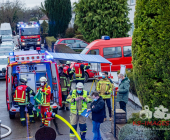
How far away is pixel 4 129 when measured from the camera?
29.9 ft

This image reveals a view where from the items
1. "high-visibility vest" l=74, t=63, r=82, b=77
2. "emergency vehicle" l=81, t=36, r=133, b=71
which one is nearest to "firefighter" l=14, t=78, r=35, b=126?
"high-visibility vest" l=74, t=63, r=82, b=77

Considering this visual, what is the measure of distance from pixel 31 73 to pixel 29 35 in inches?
861

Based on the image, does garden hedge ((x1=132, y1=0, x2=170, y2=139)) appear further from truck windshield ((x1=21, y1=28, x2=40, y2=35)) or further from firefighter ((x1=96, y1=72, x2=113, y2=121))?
truck windshield ((x1=21, y1=28, x2=40, y2=35))

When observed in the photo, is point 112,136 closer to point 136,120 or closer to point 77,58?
point 136,120

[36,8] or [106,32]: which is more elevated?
[36,8]

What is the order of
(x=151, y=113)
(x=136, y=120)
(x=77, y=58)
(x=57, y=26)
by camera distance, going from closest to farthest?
(x=151, y=113) → (x=136, y=120) → (x=77, y=58) → (x=57, y=26)

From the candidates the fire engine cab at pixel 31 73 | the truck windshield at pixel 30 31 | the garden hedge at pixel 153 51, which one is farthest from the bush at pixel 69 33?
the garden hedge at pixel 153 51

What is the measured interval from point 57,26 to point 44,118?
114 feet

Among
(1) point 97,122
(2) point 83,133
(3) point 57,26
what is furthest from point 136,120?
(3) point 57,26

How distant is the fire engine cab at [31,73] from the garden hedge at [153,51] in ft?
13.0

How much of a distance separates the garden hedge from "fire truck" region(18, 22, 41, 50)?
1009 inches

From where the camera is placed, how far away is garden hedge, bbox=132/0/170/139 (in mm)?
5855

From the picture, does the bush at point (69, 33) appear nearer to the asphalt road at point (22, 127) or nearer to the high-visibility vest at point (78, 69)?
the high-visibility vest at point (78, 69)

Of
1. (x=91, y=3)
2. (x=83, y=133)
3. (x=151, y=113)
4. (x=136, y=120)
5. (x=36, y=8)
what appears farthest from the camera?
(x=36, y=8)
